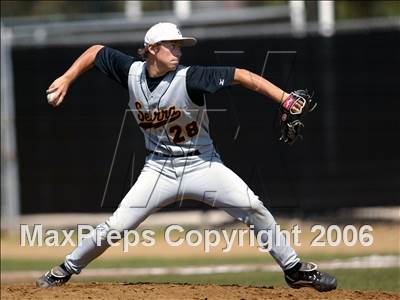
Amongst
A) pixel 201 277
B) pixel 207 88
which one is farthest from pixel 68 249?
pixel 207 88

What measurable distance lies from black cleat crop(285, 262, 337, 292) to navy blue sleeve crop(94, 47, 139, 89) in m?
2.15

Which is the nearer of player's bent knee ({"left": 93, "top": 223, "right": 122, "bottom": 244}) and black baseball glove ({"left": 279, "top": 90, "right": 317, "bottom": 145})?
black baseball glove ({"left": 279, "top": 90, "right": 317, "bottom": 145})

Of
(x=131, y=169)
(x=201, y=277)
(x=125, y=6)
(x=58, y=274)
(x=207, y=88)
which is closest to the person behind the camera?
(x=207, y=88)

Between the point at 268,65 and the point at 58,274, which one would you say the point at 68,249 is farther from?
the point at 58,274

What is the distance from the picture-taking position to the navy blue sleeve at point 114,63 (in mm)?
7750

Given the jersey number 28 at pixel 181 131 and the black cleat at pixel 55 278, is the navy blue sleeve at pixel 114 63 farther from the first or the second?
the black cleat at pixel 55 278

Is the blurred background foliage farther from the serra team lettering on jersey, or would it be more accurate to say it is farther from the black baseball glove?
the black baseball glove

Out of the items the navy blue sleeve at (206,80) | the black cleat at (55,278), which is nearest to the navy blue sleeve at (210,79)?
the navy blue sleeve at (206,80)

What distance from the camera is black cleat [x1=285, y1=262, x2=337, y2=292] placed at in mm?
7762

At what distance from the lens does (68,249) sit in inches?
587

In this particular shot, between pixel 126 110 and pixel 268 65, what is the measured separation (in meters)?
2.44

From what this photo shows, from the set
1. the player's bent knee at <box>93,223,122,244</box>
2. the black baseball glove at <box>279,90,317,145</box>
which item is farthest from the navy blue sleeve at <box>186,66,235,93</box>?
the player's bent knee at <box>93,223,122,244</box>

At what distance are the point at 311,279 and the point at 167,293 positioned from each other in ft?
4.01

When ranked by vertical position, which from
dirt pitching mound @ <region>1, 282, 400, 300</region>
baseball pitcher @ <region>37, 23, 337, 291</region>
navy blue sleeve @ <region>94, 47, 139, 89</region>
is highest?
navy blue sleeve @ <region>94, 47, 139, 89</region>
